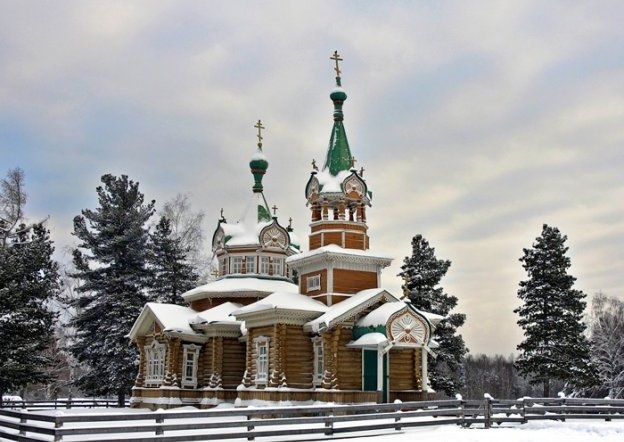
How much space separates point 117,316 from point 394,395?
73.8 ft

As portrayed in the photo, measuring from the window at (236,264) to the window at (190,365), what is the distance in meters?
5.50

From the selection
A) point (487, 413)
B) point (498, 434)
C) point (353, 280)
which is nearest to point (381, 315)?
point (353, 280)

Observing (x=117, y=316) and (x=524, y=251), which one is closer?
(x=524, y=251)

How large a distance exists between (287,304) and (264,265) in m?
9.75

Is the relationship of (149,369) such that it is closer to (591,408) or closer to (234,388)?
(234,388)

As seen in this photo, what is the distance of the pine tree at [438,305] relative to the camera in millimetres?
40688

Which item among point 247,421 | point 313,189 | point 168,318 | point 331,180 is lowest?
point 247,421

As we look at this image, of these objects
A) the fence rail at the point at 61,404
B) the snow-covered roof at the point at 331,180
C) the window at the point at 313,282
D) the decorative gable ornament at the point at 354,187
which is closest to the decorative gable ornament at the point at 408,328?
the window at the point at 313,282

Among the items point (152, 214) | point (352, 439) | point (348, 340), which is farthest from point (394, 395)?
point (152, 214)

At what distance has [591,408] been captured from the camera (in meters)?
25.1

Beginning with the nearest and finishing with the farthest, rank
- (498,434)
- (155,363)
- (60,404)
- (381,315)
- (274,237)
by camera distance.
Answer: (498,434) < (381,315) < (155,363) < (274,237) < (60,404)

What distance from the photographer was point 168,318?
36.8m

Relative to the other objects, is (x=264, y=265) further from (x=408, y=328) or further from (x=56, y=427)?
(x=56, y=427)

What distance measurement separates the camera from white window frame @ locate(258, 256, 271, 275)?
40.1m
